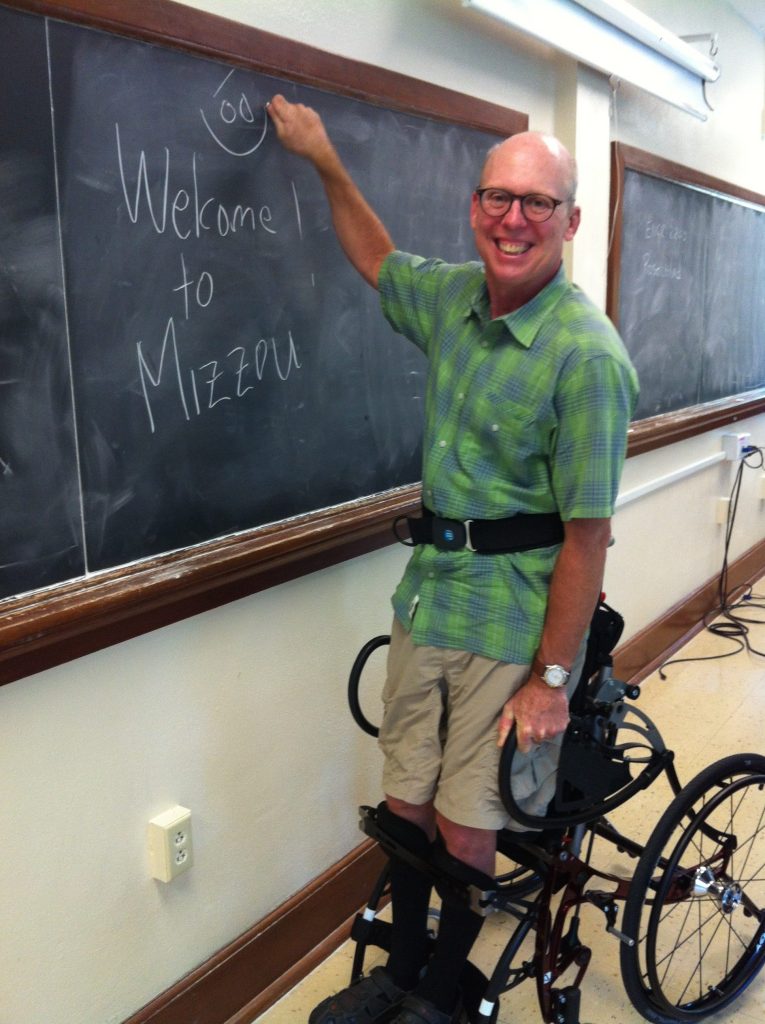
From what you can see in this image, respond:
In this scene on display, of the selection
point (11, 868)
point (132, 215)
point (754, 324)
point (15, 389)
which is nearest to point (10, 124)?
point (132, 215)

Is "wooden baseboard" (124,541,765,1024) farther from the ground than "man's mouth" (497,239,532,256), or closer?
closer

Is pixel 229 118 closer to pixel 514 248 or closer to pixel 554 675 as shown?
pixel 514 248

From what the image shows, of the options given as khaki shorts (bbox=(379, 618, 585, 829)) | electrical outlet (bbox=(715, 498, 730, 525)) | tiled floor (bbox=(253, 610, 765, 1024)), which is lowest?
tiled floor (bbox=(253, 610, 765, 1024))

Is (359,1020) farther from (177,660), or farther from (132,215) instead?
(132,215)

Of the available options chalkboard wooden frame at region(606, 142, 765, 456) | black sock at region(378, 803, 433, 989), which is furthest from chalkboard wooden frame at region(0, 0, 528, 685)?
chalkboard wooden frame at region(606, 142, 765, 456)

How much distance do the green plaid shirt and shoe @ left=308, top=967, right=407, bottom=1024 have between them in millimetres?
575

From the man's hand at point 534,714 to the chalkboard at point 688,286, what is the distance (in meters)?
1.74

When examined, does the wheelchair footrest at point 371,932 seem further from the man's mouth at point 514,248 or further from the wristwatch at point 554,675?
the man's mouth at point 514,248

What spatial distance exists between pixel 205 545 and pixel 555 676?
0.60 m

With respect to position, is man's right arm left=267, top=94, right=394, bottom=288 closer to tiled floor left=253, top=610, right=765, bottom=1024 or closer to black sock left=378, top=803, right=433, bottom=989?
black sock left=378, top=803, right=433, bottom=989

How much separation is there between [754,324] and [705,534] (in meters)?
0.97

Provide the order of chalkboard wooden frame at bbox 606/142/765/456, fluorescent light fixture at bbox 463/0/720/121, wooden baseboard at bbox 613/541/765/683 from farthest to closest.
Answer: wooden baseboard at bbox 613/541/765/683
chalkboard wooden frame at bbox 606/142/765/456
fluorescent light fixture at bbox 463/0/720/121

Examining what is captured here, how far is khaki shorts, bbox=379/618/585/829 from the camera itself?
4.71 ft

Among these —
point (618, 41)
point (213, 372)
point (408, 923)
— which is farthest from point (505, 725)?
point (618, 41)
